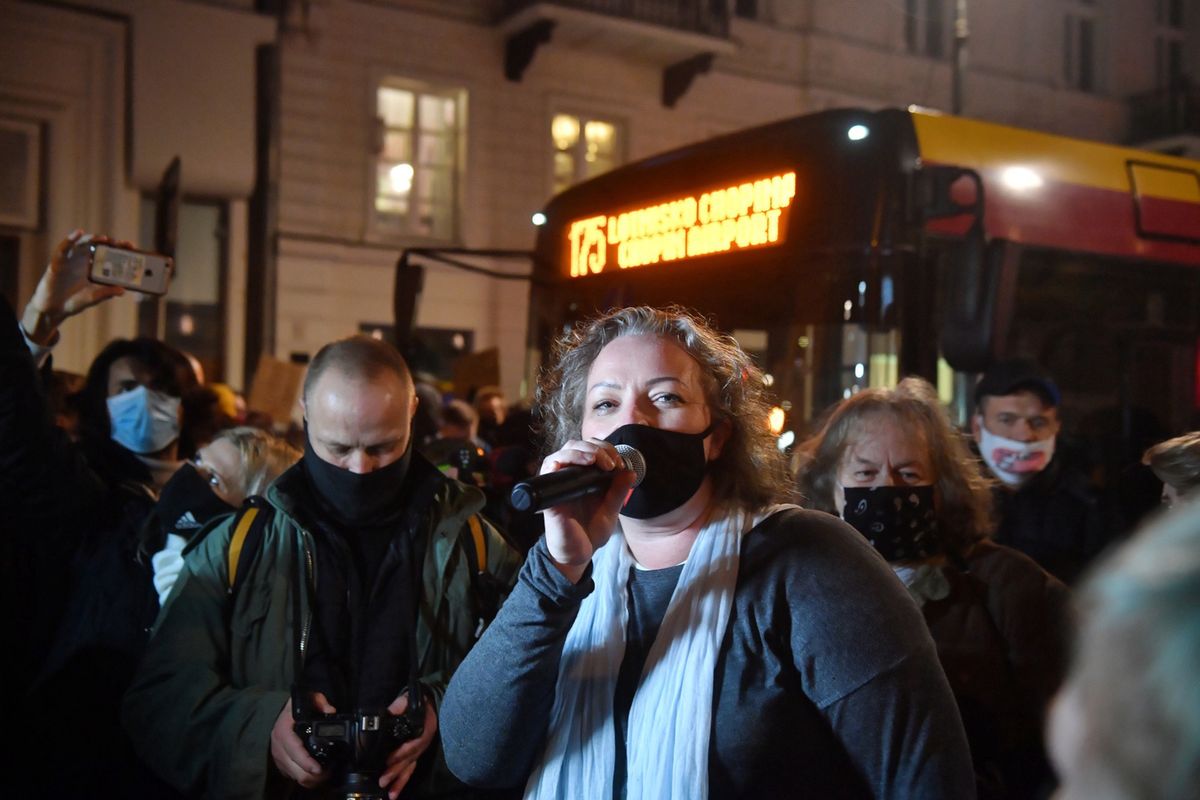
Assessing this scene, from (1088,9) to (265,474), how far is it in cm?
2235

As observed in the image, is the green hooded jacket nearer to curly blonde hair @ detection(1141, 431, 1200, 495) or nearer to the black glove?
the black glove

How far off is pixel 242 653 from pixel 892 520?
1635mm

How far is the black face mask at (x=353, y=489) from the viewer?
2.79 metres

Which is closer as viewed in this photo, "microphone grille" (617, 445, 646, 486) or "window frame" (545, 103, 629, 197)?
"microphone grille" (617, 445, 646, 486)

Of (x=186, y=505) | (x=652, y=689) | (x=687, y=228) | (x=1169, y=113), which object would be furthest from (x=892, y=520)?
(x=1169, y=113)

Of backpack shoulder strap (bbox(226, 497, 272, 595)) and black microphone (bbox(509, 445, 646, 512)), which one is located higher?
black microphone (bbox(509, 445, 646, 512))

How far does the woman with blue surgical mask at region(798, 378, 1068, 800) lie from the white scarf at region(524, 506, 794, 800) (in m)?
0.86

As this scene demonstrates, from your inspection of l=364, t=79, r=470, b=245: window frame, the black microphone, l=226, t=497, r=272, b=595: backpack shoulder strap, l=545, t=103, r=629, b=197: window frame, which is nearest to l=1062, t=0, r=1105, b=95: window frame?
l=545, t=103, r=629, b=197: window frame

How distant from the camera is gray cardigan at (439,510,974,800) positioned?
5.83 feet

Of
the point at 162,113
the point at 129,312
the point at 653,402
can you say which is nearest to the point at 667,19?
the point at 162,113

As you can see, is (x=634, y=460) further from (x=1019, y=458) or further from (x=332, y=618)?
(x=1019, y=458)

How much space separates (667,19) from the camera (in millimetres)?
16328

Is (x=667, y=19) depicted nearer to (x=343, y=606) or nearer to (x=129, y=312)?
(x=129, y=312)

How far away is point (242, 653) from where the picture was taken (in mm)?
2715
